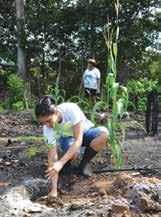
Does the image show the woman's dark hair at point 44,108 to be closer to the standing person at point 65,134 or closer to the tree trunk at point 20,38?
the standing person at point 65,134

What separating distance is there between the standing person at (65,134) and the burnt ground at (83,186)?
0.23 metres

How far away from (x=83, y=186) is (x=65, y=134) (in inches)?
36.3

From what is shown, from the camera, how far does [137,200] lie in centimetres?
412

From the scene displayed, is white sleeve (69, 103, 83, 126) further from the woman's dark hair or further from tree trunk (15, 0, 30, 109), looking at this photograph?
tree trunk (15, 0, 30, 109)

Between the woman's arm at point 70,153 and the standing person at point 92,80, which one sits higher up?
the standing person at point 92,80

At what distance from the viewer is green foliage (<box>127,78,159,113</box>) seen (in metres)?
13.5

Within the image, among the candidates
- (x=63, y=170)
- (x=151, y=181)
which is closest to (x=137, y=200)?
(x=151, y=181)

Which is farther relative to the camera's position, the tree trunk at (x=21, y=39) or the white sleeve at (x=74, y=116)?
the tree trunk at (x=21, y=39)

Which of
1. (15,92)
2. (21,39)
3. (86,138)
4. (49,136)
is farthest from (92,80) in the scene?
(49,136)

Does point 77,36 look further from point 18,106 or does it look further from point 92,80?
point 92,80

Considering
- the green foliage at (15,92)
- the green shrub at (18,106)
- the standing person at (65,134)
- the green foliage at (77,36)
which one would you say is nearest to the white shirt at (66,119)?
the standing person at (65,134)

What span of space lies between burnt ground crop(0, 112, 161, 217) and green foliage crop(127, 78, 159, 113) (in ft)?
17.3

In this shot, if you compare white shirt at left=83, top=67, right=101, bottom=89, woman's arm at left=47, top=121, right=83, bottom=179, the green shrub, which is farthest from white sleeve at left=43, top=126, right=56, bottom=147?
the green shrub

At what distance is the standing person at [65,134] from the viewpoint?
15.0 feet
